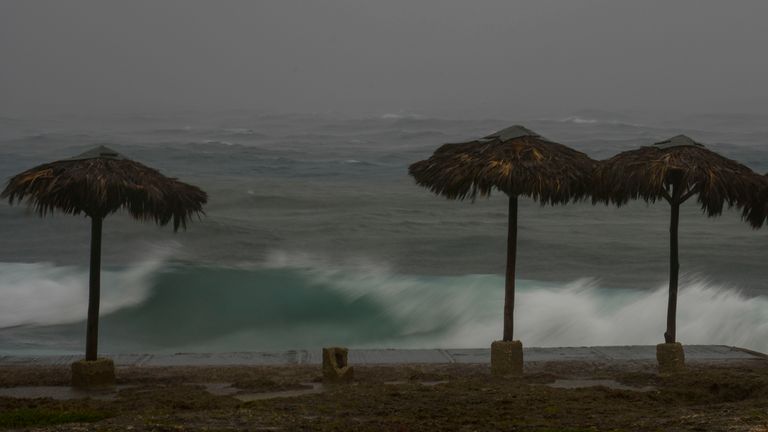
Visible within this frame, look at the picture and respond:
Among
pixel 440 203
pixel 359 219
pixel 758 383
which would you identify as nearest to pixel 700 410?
pixel 758 383

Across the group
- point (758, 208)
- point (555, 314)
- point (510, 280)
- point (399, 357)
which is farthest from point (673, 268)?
point (555, 314)

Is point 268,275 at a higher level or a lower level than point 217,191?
lower

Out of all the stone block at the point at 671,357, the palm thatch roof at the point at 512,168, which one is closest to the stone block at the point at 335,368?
the palm thatch roof at the point at 512,168

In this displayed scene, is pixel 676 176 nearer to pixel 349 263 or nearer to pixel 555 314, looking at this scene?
pixel 555 314

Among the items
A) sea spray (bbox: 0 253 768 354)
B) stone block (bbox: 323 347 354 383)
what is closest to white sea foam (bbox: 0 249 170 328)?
sea spray (bbox: 0 253 768 354)

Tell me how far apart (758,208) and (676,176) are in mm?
1264

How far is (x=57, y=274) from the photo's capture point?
30938mm

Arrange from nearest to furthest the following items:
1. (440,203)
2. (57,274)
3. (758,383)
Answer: (758,383), (57,274), (440,203)

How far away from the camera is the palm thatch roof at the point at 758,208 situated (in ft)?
42.0

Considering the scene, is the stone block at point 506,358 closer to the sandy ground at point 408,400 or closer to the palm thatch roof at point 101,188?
the sandy ground at point 408,400

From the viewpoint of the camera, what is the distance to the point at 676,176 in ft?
41.5

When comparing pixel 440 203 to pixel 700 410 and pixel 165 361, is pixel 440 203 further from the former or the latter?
pixel 700 410

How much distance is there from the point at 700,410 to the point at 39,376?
742cm

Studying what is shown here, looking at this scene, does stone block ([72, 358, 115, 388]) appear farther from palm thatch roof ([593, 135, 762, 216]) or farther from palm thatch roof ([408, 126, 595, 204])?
palm thatch roof ([593, 135, 762, 216])
